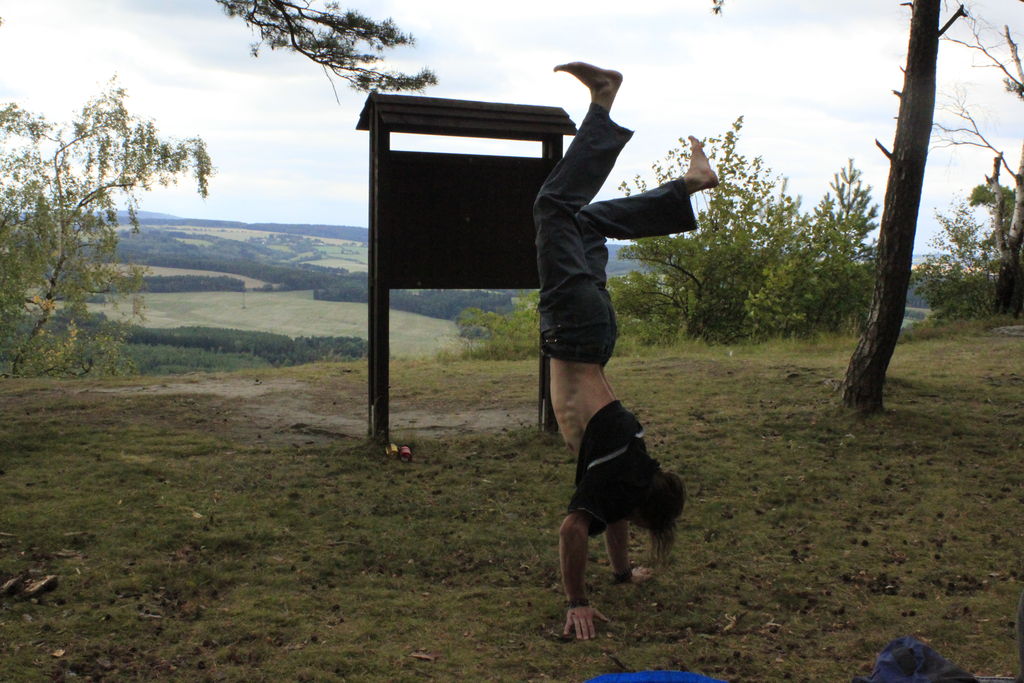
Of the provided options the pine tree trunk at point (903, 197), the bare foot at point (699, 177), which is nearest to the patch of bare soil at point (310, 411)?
the pine tree trunk at point (903, 197)

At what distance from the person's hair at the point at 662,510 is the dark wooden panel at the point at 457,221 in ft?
10.3

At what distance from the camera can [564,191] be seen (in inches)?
164

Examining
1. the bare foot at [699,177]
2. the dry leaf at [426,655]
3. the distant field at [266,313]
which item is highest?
the bare foot at [699,177]

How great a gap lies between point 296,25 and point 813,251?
14.4 m

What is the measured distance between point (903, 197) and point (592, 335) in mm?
4790

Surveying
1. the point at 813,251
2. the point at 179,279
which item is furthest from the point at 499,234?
the point at 179,279

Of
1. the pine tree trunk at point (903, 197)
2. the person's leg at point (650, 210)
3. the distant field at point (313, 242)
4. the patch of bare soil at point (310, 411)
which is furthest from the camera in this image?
the distant field at point (313, 242)

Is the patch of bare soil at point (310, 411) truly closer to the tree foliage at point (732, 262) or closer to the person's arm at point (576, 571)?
the person's arm at point (576, 571)

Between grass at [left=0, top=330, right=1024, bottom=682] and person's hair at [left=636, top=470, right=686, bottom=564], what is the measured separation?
1.19ft

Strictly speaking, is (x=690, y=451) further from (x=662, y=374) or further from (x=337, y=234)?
(x=337, y=234)

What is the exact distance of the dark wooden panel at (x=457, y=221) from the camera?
22.2ft

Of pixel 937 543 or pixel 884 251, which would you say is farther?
pixel 884 251

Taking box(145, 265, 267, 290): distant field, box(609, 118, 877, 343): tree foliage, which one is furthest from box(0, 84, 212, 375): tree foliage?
box(145, 265, 267, 290): distant field

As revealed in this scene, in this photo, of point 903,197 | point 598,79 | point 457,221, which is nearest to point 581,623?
point 598,79
